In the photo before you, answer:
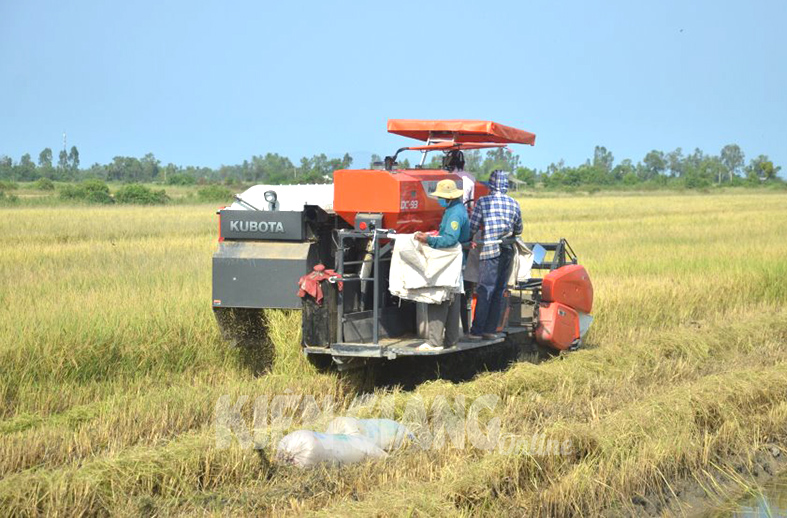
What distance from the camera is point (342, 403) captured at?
7531 millimetres

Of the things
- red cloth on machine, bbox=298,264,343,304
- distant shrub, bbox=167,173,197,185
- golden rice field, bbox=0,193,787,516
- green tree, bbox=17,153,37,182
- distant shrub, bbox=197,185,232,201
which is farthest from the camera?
green tree, bbox=17,153,37,182

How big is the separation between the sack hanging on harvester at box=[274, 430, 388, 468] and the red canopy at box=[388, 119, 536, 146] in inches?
125

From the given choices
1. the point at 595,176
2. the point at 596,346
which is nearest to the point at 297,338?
the point at 596,346

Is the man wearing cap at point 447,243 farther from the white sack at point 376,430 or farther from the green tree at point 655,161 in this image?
the green tree at point 655,161

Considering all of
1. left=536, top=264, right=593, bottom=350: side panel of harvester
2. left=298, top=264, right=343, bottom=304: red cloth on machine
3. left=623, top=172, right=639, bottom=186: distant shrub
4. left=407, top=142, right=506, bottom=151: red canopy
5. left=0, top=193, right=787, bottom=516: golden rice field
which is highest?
left=407, top=142, right=506, bottom=151: red canopy

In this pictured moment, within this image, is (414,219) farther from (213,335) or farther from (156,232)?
(156,232)

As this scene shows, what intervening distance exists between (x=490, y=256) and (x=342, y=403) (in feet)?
5.77

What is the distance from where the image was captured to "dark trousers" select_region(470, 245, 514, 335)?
818 centimetres

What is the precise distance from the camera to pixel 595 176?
87.1m

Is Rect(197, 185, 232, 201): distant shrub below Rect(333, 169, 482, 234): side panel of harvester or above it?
below

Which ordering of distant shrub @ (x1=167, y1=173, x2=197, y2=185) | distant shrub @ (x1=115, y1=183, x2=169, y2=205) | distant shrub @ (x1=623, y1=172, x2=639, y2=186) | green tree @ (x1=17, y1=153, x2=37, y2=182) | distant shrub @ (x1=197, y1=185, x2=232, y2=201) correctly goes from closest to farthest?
1. distant shrub @ (x1=115, y1=183, x2=169, y2=205)
2. distant shrub @ (x1=197, y1=185, x2=232, y2=201)
3. distant shrub @ (x1=167, y1=173, x2=197, y2=185)
4. green tree @ (x1=17, y1=153, x2=37, y2=182)
5. distant shrub @ (x1=623, y1=172, x2=639, y2=186)

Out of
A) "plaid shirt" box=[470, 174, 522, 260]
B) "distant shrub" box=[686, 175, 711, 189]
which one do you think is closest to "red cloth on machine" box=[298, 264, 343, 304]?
"plaid shirt" box=[470, 174, 522, 260]

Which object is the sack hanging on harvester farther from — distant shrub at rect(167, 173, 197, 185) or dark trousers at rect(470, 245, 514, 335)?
distant shrub at rect(167, 173, 197, 185)

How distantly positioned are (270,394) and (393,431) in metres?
1.44
